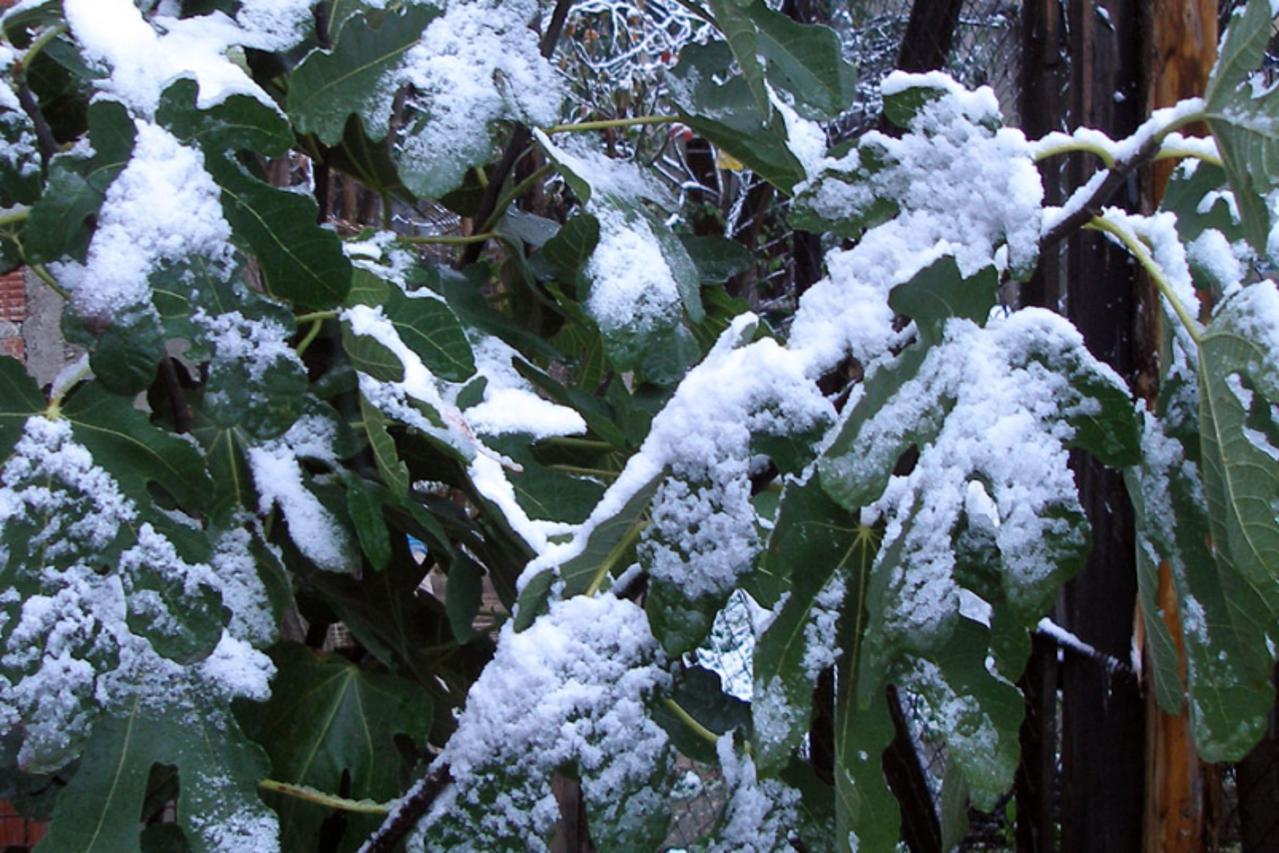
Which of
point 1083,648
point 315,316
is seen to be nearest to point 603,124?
point 315,316

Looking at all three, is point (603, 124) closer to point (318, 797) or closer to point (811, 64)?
point (811, 64)

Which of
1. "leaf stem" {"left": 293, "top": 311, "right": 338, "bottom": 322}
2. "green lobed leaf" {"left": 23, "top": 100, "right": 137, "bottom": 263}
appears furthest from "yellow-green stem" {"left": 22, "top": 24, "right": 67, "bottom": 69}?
"leaf stem" {"left": 293, "top": 311, "right": 338, "bottom": 322}

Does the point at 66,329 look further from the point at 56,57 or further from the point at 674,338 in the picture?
the point at 674,338

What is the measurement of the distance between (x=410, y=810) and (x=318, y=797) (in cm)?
11

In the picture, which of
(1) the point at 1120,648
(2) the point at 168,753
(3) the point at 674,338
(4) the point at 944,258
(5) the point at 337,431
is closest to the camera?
(4) the point at 944,258

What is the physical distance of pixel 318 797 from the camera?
749 mm

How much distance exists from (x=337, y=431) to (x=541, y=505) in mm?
160

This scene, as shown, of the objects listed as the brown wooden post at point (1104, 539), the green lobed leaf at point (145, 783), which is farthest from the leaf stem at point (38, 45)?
the brown wooden post at point (1104, 539)

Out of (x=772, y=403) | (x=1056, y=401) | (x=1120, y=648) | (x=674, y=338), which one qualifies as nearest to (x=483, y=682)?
(x=772, y=403)

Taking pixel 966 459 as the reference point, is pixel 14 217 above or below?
above

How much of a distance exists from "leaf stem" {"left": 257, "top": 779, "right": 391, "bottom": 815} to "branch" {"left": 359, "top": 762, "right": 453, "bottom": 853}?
0.03m

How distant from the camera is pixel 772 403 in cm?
55

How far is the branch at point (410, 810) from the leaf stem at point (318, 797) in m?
0.03

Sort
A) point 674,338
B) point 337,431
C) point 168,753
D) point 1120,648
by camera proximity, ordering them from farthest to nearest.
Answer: point 1120,648 < point 674,338 < point 337,431 < point 168,753
